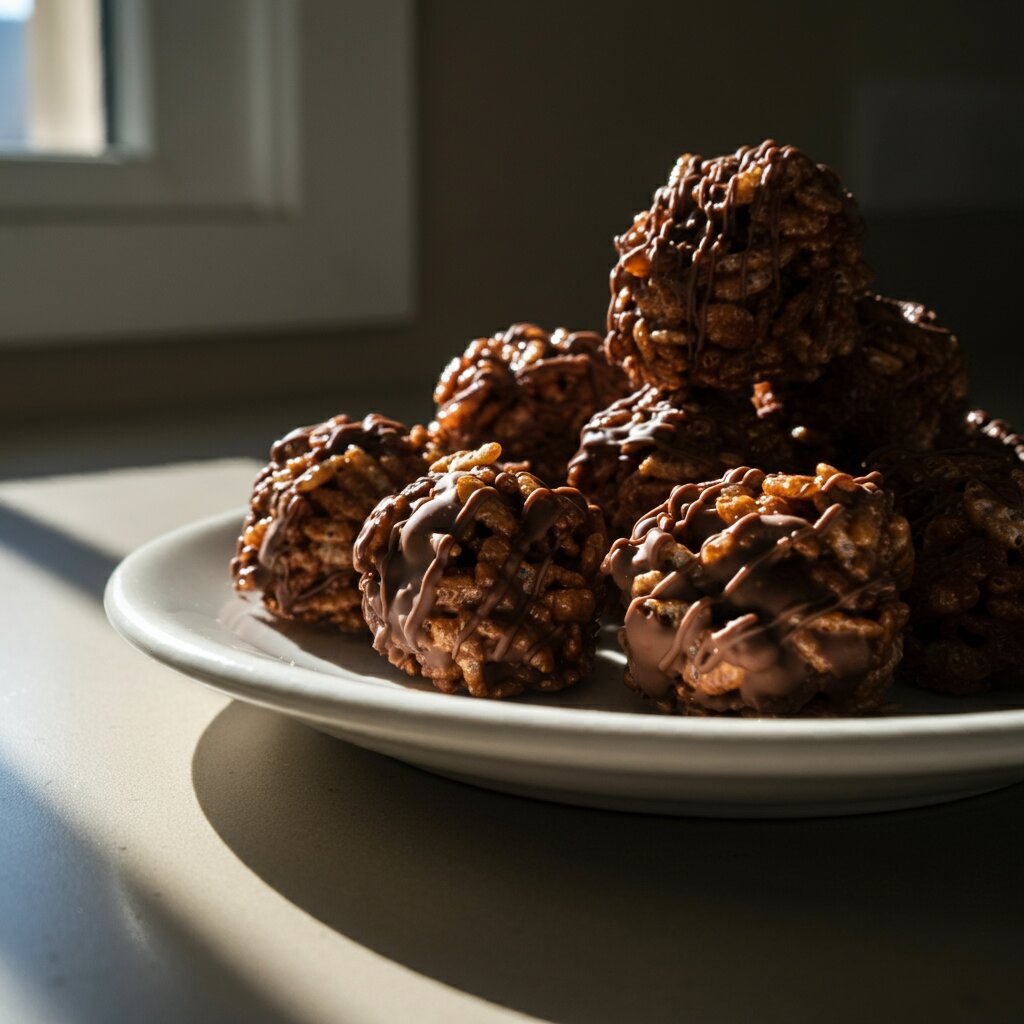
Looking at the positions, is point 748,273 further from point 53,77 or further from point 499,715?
point 53,77

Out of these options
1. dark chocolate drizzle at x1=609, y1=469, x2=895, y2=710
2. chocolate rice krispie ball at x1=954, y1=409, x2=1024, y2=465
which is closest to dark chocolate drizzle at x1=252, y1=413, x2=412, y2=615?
dark chocolate drizzle at x1=609, y1=469, x2=895, y2=710

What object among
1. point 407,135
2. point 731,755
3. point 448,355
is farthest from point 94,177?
point 731,755

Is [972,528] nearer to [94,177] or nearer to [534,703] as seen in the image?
[534,703]

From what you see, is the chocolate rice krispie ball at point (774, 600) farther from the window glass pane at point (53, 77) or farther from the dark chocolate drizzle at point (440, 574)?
the window glass pane at point (53, 77)

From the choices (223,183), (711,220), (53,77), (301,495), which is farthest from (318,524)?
(53,77)

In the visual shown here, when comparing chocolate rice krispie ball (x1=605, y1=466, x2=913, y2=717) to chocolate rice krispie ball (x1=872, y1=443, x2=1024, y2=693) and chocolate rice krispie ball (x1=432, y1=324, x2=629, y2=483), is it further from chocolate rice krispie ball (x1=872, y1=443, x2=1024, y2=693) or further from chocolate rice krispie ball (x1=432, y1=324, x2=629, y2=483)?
chocolate rice krispie ball (x1=432, y1=324, x2=629, y2=483)
